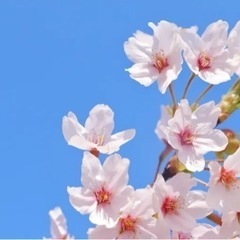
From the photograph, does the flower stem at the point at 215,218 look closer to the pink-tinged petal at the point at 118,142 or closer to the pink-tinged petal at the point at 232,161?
the pink-tinged petal at the point at 232,161

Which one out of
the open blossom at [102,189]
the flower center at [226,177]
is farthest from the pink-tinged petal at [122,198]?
the flower center at [226,177]

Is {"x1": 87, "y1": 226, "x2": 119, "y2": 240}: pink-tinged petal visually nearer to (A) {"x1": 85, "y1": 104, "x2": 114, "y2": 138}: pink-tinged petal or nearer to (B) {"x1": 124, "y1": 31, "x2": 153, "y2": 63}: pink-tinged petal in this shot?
(A) {"x1": 85, "y1": 104, "x2": 114, "y2": 138}: pink-tinged petal

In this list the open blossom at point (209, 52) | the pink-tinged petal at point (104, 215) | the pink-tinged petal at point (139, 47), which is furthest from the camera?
the pink-tinged petal at point (139, 47)

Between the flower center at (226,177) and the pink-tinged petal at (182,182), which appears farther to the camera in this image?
the flower center at (226,177)

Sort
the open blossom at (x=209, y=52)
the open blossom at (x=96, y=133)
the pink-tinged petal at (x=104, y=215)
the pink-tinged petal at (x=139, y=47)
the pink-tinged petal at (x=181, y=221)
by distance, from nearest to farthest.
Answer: the pink-tinged petal at (x=104, y=215) < the pink-tinged petal at (x=181, y=221) < the open blossom at (x=96, y=133) < the open blossom at (x=209, y=52) < the pink-tinged petal at (x=139, y=47)

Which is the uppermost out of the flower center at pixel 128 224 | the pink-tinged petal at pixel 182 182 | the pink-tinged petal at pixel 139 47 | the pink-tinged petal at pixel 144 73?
the pink-tinged petal at pixel 139 47

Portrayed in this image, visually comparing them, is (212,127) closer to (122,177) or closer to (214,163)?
(214,163)

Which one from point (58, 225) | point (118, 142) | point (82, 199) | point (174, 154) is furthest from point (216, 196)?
point (58, 225)

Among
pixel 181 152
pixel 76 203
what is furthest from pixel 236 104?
pixel 76 203
